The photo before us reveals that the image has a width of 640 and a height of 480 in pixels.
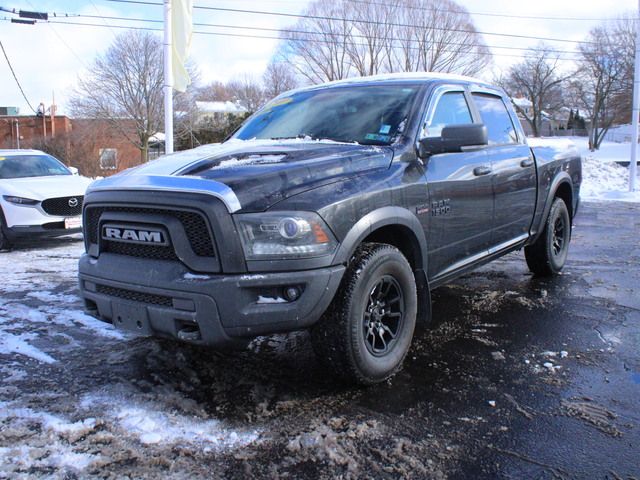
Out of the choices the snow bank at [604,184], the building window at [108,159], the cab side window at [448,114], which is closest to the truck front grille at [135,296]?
the cab side window at [448,114]

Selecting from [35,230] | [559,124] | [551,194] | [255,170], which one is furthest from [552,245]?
[559,124]

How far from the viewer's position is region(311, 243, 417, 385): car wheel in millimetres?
3135

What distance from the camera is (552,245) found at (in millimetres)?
6062

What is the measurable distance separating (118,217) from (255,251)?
88cm

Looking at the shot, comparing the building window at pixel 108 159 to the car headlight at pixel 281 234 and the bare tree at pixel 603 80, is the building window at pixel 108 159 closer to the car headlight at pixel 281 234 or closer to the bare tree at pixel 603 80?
the car headlight at pixel 281 234

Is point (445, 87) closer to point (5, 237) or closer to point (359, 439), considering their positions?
point (359, 439)

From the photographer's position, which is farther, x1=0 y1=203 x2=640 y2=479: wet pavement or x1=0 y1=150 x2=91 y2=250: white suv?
x1=0 y1=150 x2=91 y2=250: white suv

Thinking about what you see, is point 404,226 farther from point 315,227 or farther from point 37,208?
point 37,208

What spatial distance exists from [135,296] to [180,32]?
342 inches

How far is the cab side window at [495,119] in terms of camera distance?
16.2 feet

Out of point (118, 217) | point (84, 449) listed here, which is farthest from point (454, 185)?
point (84, 449)

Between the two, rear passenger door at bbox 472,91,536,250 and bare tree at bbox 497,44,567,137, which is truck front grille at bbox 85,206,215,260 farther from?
bare tree at bbox 497,44,567,137

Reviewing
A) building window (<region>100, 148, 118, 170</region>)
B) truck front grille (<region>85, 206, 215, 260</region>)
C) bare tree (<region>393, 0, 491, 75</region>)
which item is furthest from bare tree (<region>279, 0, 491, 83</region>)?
truck front grille (<region>85, 206, 215, 260</region>)

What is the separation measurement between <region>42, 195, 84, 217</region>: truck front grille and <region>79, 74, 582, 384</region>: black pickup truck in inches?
201
